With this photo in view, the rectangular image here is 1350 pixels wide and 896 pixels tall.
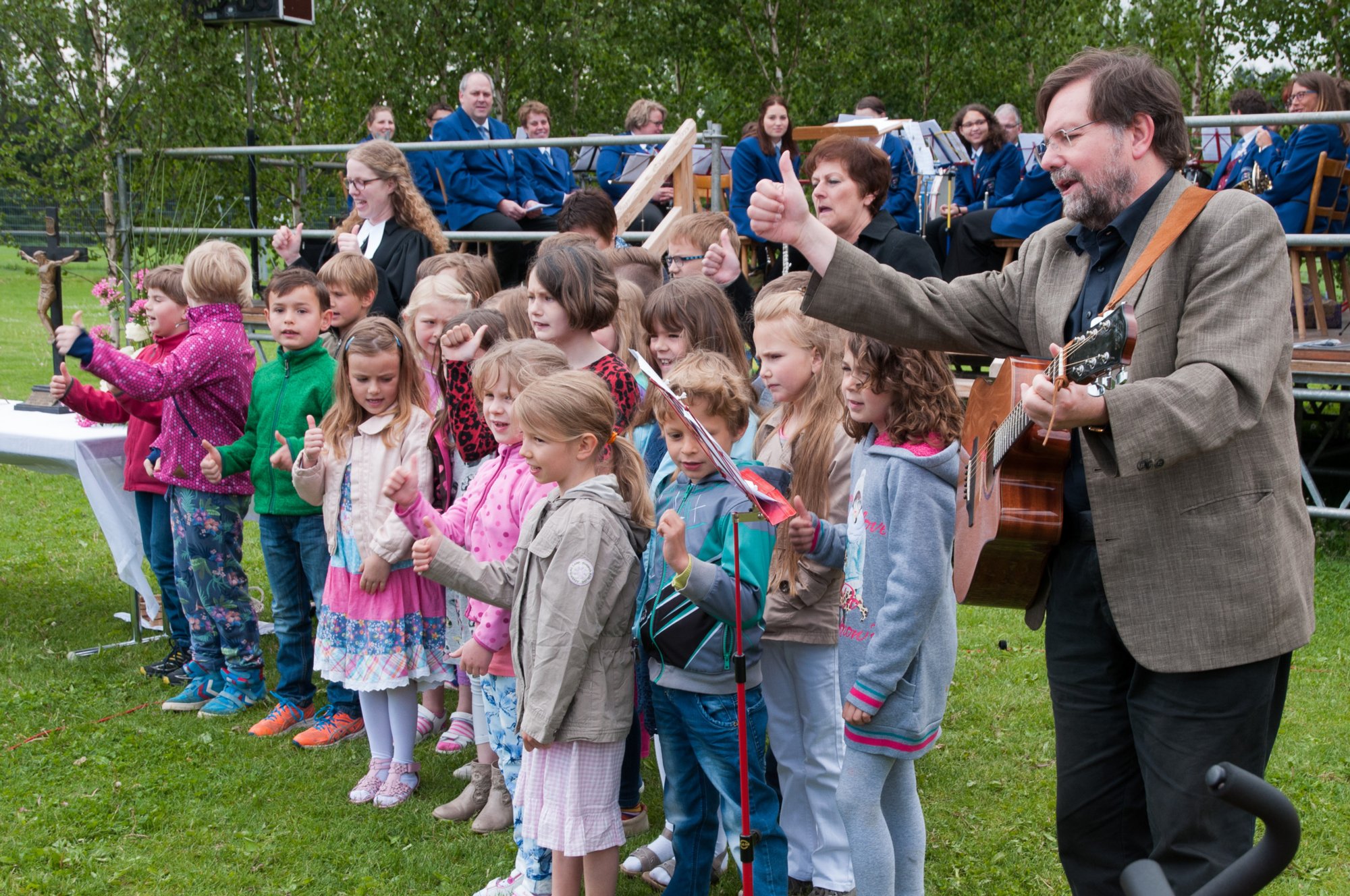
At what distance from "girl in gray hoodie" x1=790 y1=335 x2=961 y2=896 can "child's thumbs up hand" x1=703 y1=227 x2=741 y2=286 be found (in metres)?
1.43

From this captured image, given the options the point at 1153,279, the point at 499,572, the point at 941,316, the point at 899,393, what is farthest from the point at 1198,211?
the point at 499,572

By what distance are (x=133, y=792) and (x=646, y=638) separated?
2393mm

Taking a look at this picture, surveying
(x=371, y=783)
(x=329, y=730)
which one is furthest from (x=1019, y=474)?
(x=329, y=730)

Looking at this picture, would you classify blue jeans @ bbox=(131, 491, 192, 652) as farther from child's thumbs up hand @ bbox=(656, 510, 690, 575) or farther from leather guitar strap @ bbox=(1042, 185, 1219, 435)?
leather guitar strap @ bbox=(1042, 185, 1219, 435)

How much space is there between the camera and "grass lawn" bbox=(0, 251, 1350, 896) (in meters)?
3.94

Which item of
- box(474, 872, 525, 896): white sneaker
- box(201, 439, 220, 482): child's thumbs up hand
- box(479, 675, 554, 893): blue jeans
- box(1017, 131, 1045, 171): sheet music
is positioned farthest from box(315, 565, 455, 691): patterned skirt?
box(1017, 131, 1045, 171): sheet music

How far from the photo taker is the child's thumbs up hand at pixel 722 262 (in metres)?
4.70

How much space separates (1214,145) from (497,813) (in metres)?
9.64

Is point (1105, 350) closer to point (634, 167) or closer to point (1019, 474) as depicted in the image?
point (1019, 474)

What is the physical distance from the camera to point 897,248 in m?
4.89

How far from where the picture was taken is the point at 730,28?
17.8 m

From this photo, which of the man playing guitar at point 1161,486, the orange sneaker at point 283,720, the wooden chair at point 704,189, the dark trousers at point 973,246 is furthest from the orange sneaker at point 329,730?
the wooden chair at point 704,189

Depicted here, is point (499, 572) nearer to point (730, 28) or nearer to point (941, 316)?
point (941, 316)

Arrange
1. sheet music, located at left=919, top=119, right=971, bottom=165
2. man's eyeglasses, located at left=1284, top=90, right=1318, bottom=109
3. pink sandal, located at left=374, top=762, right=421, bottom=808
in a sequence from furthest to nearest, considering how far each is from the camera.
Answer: sheet music, located at left=919, top=119, right=971, bottom=165
man's eyeglasses, located at left=1284, top=90, right=1318, bottom=109
pink sandal, located at left=374, top=762, right=421, bottom=808
